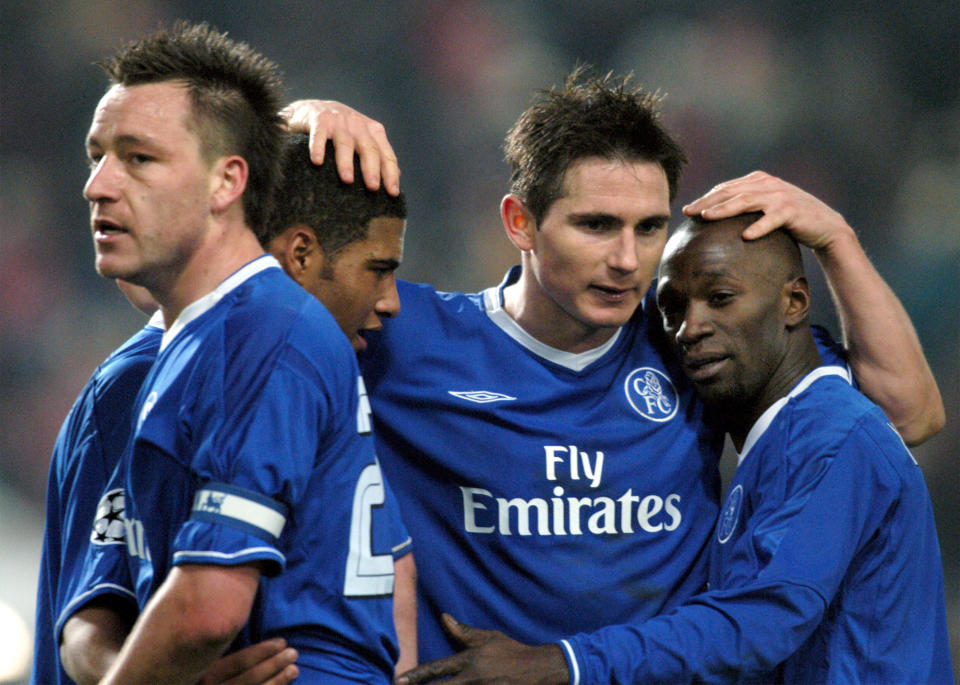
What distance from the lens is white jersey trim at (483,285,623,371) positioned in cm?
276

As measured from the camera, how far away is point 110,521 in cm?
195

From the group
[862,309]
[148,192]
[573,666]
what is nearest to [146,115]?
[148,192]

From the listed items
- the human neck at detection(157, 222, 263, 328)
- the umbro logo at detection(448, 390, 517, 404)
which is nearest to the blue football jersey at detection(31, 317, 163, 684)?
the human neck at detection(157, 222, 263, 328)

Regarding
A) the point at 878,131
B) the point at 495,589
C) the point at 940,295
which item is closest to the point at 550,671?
the point at 495,589

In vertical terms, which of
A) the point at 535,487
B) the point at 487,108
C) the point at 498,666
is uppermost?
the point at 487,108

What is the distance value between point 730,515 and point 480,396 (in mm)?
692

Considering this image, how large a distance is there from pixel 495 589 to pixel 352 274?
889mm

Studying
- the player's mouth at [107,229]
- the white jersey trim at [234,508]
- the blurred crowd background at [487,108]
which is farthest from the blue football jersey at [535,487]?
the blurred crowd background at [487,108]

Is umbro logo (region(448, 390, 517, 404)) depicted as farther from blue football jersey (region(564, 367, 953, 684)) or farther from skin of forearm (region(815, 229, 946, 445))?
skin of forearm (region(815, 229, 946, 445))

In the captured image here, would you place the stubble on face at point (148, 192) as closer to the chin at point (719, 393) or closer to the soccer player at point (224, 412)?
the soccer player at point (224, 412)

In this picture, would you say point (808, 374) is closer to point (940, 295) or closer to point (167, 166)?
point (167, 166)

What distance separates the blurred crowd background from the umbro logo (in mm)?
3407

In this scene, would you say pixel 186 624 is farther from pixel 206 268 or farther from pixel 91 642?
pixel 206 268

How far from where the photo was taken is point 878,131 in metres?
6.16
